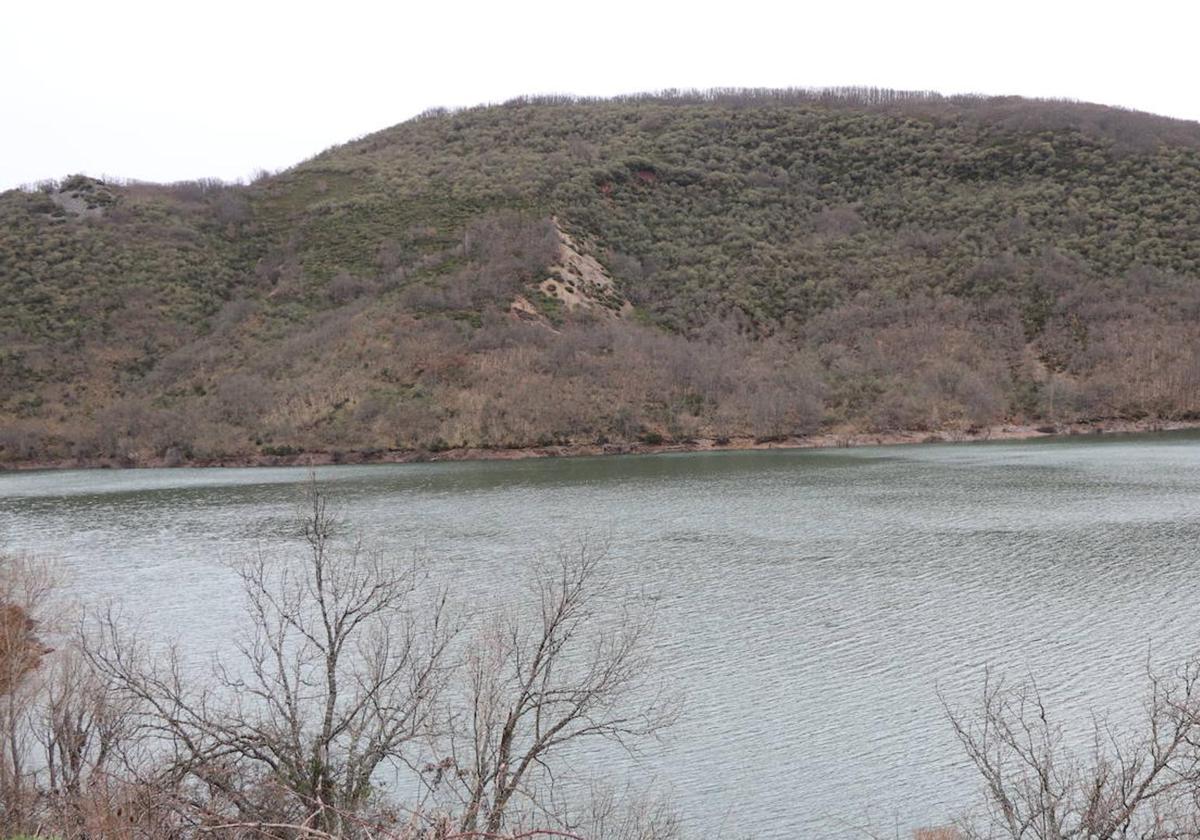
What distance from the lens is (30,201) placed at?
10806 cm

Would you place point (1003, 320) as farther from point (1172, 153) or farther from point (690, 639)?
point (690, 639)

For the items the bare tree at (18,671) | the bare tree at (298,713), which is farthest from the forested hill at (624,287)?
the bare tree at (298,713)

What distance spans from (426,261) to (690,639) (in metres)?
81.4

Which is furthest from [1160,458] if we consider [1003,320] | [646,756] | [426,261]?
[426,261]

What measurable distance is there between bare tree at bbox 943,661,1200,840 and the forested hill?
62237mm

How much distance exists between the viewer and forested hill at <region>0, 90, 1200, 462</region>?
7981 cm

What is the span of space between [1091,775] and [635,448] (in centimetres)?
6297

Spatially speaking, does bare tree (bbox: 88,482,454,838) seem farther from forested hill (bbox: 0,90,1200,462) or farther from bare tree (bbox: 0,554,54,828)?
forested hill (bbox: 0,90,1200,462)

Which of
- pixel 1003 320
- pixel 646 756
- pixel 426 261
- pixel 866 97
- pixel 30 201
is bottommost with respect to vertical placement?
A: pixel 646 756

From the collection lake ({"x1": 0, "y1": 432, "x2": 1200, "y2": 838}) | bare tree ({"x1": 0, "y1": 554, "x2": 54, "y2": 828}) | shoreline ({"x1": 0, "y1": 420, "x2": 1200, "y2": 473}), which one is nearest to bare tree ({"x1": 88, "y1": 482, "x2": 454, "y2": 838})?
bare tree ({"x1": 0, "y1": 554, "x2": 54, "y2": 828})

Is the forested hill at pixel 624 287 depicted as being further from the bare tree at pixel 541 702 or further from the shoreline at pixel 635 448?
the bare tree at pixel 541 702

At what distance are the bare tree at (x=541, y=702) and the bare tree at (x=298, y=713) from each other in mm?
852

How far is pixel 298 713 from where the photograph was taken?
17.1m

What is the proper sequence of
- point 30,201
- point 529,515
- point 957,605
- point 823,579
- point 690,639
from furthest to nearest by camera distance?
1. point 30,201
2. point 529,515
3. point 823,579
4. point 957,605
5. point 690,639
